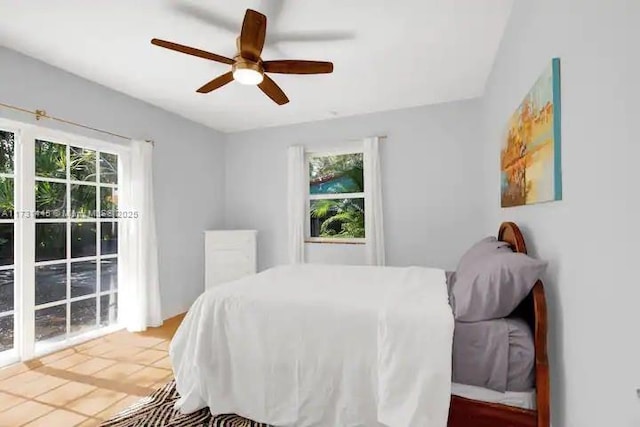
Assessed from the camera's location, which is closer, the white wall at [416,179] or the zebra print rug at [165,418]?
the zebra print rug at [165,418]

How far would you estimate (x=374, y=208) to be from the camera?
3.90m

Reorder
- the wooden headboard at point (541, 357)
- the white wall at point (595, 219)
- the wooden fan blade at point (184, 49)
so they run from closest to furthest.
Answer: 1. the white wall at point (595, 219)
2. the wooden headboard at point (541, 357)
3. the wooden fan blade at point (184, 49)

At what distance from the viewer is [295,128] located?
4434mm

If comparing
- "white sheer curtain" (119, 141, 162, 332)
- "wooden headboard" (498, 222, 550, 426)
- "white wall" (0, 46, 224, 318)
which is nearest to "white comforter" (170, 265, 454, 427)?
"wooden headboard" (498, 222, 550, 426)

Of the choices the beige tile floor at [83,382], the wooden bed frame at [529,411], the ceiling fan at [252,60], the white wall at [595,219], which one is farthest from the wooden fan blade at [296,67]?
the beige tile floor at [83,382]

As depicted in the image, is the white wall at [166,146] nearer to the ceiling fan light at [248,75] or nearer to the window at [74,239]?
the window at [74,239]

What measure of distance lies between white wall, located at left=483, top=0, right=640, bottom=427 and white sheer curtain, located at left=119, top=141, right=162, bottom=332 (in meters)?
3.46

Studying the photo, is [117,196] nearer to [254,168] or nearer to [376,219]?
[254,168]

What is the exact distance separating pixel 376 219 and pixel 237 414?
2577 millimetres

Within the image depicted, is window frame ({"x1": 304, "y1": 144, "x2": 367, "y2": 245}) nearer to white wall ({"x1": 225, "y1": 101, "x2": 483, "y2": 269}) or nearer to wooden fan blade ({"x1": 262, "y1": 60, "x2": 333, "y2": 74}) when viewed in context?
white wall ({"x1": 225, "y1": 101, "x2": 483, "y2": 269})

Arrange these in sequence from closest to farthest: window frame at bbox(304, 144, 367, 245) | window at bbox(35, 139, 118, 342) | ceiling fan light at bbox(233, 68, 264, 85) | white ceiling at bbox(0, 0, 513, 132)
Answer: white ceiling at bbox(0, 0, 513, 132), ceiling fan light at bbox(233, 68, 264, 85), window at bbox(35, 139, 118, 342), window frame at bbox(304, 144, 367, 245)

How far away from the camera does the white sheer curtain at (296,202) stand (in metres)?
4.23

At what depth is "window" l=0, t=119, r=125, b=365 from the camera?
2.59 m

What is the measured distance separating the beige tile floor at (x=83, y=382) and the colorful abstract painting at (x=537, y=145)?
2.64 m
